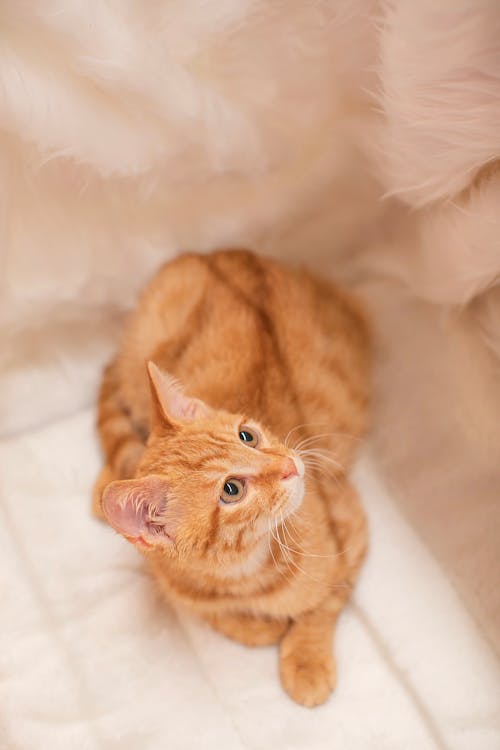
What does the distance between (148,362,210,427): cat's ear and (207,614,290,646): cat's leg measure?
15.0 inches

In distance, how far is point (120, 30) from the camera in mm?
1112

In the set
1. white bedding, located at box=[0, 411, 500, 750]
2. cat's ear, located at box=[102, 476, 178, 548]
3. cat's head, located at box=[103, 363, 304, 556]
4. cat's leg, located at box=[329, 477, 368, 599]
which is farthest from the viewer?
cat's leg, located at box=[329, 477, 368, 599]

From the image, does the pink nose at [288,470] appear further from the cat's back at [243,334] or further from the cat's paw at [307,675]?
the cat's paw at [307,675]

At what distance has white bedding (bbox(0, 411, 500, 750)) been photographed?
3.81 feet

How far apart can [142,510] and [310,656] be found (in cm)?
47

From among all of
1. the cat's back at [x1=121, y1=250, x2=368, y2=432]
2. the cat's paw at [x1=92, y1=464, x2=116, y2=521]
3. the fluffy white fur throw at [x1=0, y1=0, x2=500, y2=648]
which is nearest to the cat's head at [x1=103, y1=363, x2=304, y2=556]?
the cat's back at [x1=121, y1=250, x2=368, y2=432]

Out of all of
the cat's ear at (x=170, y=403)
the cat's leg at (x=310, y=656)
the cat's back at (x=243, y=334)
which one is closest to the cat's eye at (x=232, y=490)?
the cat's ear at (x=170, y=403)

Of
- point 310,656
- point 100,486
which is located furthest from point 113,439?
point 310,656

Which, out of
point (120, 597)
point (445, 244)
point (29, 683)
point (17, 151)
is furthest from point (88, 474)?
point (445, 244)

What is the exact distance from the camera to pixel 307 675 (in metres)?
1.18

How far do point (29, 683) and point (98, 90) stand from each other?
3.36 ft

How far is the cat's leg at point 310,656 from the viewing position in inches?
46.3

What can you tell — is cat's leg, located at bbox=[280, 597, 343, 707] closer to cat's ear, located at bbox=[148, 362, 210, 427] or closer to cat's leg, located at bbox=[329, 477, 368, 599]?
cat's leg, located at bbox=[329, 477, 368, 599]

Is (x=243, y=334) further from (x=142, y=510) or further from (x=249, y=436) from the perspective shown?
(x=142, y=510)
